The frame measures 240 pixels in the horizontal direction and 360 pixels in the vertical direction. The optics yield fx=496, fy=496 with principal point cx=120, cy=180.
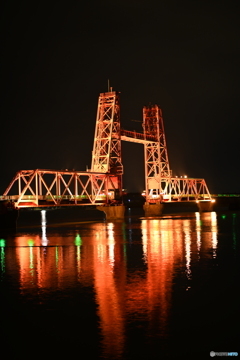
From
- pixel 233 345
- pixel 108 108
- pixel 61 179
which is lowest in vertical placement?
pixel 233 345

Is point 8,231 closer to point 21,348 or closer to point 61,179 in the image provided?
point 61,179

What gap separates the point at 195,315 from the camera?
524 inches

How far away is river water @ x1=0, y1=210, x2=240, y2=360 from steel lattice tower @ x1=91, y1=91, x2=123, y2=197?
4351 cm

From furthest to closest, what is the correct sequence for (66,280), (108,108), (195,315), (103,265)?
1. (108,108)
2. (103,265)
3. (66,280)
4. (195,315)

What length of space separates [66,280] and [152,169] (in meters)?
69.2

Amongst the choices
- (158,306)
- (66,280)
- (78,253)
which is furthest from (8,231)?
(158,306)

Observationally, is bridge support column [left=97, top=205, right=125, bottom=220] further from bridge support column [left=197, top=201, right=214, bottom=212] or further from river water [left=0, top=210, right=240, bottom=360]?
bridge support column [left=197, top=201, right=214, bottom=212]

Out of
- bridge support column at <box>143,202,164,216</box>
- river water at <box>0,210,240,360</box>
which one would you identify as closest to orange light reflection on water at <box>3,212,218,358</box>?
river water at <box>0,210,240,360</box>

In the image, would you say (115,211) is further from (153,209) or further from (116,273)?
(116,273)

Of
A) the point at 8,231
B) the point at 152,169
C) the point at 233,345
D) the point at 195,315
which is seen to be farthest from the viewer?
the point at 152,169

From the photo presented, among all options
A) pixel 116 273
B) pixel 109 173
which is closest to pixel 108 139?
pixel 109 173

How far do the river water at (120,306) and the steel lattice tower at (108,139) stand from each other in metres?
43.5

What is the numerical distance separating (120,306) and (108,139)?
55.5m

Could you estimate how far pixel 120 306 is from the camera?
14148 mm
